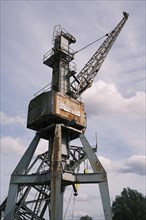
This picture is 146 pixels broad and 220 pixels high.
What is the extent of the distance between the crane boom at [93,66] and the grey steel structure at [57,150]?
0.73 ft

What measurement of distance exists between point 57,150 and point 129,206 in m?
43.6

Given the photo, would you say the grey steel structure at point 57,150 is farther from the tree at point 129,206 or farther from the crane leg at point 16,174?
the tree at point 129,206

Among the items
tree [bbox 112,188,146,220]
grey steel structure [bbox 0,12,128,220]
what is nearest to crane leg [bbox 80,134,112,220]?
grey steel structure [bbox 0,12,128,220]

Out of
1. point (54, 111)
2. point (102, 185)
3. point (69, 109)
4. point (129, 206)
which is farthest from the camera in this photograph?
point (129, 206)

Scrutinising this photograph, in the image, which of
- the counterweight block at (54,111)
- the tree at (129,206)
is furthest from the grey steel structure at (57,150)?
the tree at (129,206)

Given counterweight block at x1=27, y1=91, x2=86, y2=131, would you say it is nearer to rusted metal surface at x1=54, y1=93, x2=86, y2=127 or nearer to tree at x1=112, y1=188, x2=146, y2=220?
rusted metal surface at x1=54, y1=93, x2=86, y2=127

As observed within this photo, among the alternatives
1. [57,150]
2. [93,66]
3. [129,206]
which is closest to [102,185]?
[57,150]

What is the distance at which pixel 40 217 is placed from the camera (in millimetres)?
25125

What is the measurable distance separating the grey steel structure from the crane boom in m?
0.22

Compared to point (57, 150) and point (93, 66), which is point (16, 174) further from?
point (93, 66)

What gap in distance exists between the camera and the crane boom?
28444 mm

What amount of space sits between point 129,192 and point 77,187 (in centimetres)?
4262

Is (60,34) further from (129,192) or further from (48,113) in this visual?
(129,192)

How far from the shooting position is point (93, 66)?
31797mm
